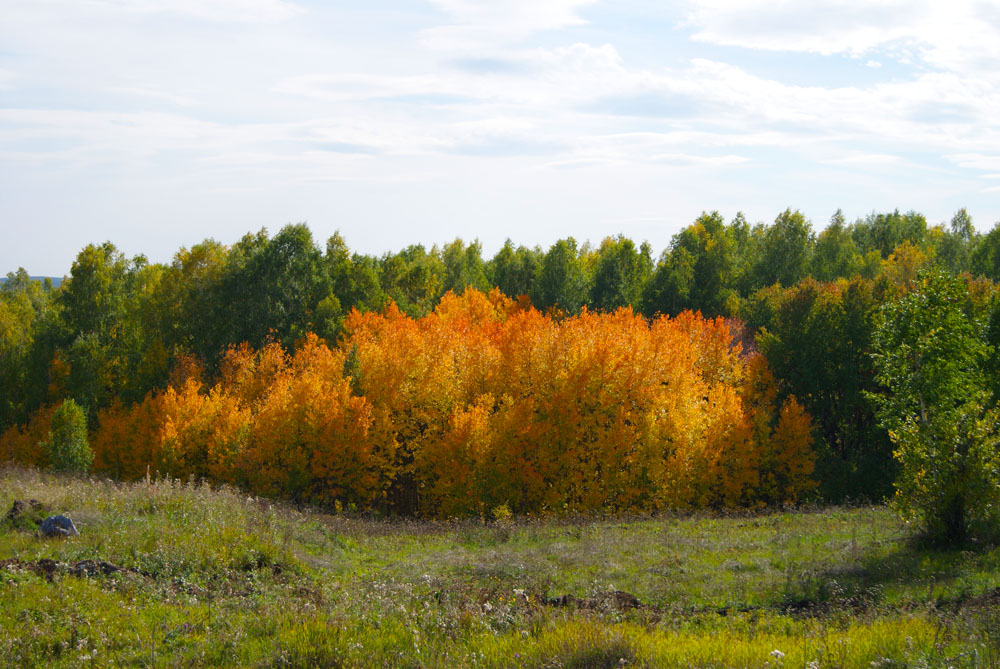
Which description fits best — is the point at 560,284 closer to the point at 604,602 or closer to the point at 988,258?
the point at 988,258

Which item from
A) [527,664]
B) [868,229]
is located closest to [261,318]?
[527,664]

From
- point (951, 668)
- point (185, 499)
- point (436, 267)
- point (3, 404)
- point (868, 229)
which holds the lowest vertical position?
point (3, 404)

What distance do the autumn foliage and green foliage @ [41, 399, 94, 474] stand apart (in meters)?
4.15

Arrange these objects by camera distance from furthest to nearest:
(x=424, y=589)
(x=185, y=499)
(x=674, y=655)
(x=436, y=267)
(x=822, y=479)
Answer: (x=436, y=267), (x=822, y=479), (x=185, y=499), (x=424, y=589), (x=674, y=655)

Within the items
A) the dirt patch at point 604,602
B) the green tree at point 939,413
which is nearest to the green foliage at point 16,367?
the dirt patch at point 604,602

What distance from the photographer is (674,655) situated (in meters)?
8.64

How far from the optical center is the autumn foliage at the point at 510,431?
3516cm

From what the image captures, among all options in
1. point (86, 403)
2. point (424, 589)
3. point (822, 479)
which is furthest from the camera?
point (86, 403)

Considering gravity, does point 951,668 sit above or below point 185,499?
above

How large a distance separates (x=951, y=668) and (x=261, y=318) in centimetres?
6160

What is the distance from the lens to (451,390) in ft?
133

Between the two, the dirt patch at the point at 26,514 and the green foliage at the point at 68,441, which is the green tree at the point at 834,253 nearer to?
the green foliage at the point at 68,441

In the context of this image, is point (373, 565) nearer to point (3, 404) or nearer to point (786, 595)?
point (786, 595)

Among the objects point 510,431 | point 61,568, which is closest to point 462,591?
point 61,568
